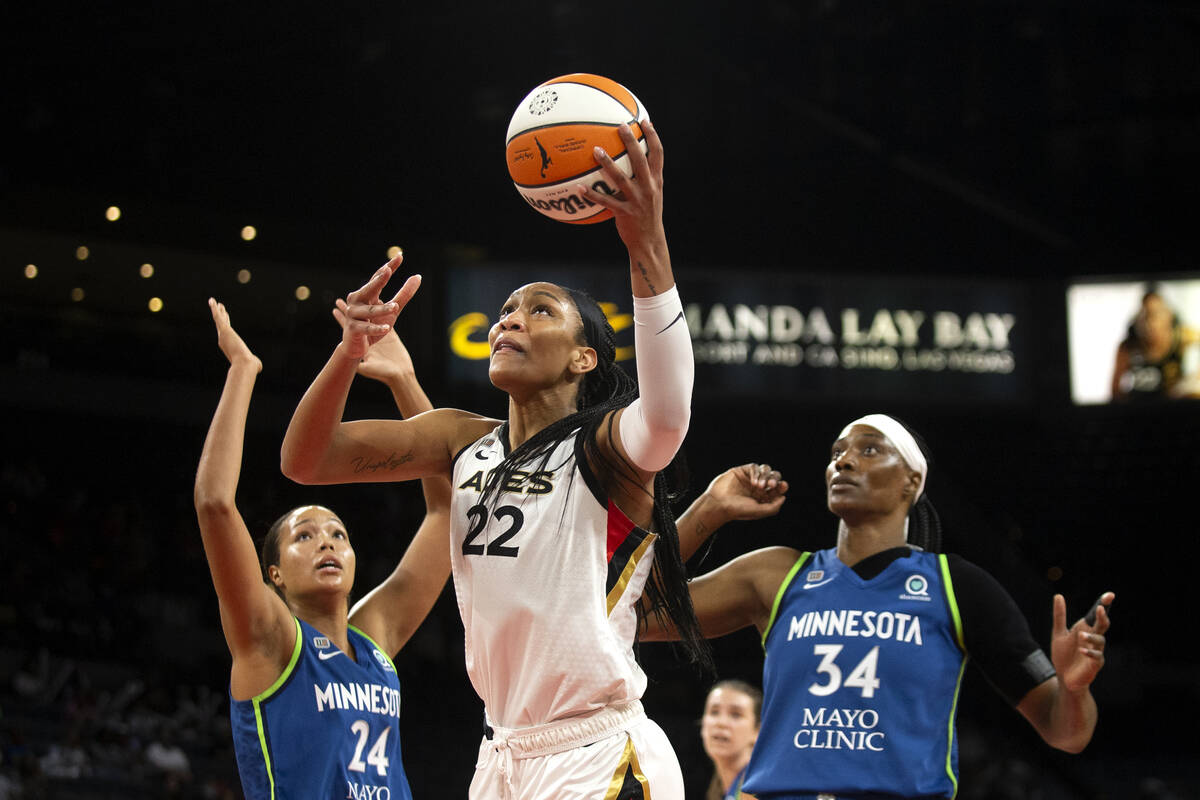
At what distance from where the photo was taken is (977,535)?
1606 cm

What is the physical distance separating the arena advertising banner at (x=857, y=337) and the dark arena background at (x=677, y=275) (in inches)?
1.5

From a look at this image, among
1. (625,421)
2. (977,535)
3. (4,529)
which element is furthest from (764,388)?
(625,421)

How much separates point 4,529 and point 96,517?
4.28ft

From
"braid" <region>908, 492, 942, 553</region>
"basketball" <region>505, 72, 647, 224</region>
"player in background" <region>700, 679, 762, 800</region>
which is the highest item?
"basketball" <region>505, 72, 647, 224</region>

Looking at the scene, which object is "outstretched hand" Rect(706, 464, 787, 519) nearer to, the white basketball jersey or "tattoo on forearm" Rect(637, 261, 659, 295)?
the white basketball jersey

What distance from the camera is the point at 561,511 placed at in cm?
279

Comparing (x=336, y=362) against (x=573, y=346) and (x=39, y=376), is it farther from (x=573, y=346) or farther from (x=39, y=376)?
(x=39, y=376)

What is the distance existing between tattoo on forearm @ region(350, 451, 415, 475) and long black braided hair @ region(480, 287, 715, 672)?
263mm

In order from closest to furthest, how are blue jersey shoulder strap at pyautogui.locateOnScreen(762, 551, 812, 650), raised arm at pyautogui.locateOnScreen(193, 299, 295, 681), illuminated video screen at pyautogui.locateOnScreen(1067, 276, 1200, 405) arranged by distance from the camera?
raised arm at pyautogui.locateOnScreen(193, 299, 295, 681), blue jersey shoulder strap at pyautogui.locateOnScreen(762, 551, 812, 650), illuminated video screen at pyautogui.locateOnScreen(1067, 276, 1200, 405)

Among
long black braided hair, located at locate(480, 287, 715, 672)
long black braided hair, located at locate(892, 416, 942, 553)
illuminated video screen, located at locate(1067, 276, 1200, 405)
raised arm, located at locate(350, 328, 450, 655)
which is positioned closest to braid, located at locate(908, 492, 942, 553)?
long black braided hair, located at locate(892, 416, 942, 553)

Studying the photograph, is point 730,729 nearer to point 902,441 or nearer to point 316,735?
point 902,441

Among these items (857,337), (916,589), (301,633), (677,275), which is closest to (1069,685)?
(916,589)

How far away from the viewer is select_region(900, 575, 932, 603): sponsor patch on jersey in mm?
3764

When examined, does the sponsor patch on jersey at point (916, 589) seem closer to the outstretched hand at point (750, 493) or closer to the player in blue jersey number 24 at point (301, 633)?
the outstretched hand at point (750, 493)
